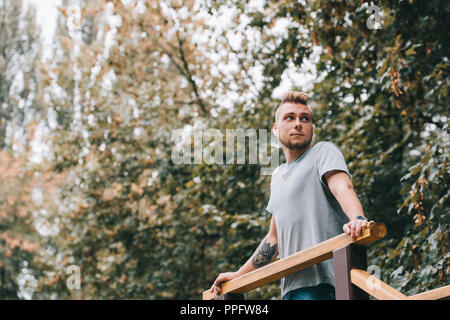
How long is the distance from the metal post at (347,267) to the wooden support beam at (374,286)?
0.02 m

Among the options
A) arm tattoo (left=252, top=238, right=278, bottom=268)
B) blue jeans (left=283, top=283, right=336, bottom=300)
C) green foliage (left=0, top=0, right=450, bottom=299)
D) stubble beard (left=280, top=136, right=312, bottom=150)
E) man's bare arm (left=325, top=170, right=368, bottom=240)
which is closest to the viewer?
man's bare arm (left=325, top=170, right=368, bottom=240)

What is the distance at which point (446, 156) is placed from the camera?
157 inches

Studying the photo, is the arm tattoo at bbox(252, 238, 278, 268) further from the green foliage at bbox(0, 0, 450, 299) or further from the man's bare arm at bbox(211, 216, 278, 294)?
the green foliage at bbox(0, 0, 450, 299)

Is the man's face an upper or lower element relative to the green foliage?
lower

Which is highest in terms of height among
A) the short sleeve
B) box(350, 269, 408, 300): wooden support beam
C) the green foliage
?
the green foliage

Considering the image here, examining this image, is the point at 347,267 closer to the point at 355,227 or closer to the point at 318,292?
the point at 355,227

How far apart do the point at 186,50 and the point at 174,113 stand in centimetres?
142

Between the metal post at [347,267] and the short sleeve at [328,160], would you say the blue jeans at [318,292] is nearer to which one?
the metal post at [347,267]

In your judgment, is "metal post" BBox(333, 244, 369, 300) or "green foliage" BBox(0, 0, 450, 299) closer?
"metal post" BBox(333, 244, 369, 300)

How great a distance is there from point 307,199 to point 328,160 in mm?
166

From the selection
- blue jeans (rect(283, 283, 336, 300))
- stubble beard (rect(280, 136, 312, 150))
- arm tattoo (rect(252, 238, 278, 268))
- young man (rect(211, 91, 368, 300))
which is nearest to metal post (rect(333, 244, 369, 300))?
young man (rect(211, 91, 368, 300))

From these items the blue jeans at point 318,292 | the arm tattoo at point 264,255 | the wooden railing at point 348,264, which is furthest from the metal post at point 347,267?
the arm tattoo at point 264,255

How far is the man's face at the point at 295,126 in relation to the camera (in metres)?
2.39

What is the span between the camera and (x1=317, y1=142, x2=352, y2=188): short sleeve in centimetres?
213
